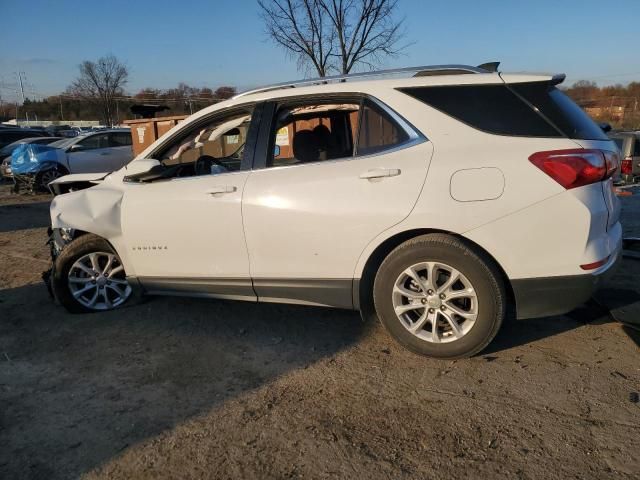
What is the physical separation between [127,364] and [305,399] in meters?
1.34

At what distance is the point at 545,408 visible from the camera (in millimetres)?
2768

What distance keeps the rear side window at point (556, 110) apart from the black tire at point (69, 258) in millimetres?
3366

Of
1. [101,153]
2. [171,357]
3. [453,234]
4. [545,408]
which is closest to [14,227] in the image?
[101,153]

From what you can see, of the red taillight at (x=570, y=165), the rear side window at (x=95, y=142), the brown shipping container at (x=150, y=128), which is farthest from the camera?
the rear side window at (x=95, y=142)

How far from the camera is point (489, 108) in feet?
10.3

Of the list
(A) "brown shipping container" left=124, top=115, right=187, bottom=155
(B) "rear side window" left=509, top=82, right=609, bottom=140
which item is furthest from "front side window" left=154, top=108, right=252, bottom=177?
(A) "brown shipping container" left=124, top=115, right=187, bottom=155

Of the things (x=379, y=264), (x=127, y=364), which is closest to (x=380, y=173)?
(x=379, y=264)

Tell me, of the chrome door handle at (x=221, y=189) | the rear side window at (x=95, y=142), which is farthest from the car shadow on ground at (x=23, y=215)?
the chrome door handle at (x=221, y=189)

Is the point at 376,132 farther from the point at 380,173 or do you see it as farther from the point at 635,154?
the point at 635,154

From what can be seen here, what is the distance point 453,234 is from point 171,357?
6.86 ft

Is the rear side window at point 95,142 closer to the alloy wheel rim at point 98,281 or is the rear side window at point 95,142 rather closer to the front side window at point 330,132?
the alloy wheel rim at point 98,281

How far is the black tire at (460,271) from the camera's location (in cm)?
307

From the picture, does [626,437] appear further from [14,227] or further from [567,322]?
[14,227]

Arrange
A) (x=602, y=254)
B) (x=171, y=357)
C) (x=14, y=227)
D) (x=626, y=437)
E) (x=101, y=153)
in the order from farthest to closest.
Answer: (x=101, y=153)
(x=14, y=227)
(x=171, y=357)
(x=602, y=254)
(x=626, y=437)
